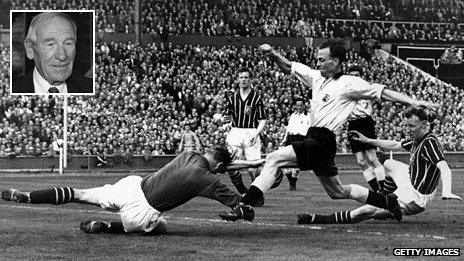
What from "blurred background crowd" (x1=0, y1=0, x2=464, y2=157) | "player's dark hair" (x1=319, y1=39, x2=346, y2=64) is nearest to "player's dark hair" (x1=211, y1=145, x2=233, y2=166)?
"player's dark hair" (x1=319, y1=39, x2=346, y2=64)

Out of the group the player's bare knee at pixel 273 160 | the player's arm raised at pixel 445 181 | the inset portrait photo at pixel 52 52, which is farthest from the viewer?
the inset portrait photo at pixel 52 52

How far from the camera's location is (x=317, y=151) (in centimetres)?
1236

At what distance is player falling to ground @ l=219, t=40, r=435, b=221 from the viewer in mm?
12242

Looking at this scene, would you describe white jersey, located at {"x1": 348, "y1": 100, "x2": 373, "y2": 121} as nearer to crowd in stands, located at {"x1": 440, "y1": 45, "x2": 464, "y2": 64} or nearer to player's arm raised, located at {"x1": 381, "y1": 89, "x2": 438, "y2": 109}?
player's arm raised, located at {"x1": 381, "y1": 89, "x2": 438, "y2": 109}

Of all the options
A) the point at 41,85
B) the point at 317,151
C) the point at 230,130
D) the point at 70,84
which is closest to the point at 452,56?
the point at 70,84

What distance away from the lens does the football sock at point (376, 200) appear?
1268 centimetres

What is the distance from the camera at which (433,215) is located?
1551cm

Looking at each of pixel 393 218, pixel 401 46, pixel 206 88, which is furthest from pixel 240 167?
pixel 401 46

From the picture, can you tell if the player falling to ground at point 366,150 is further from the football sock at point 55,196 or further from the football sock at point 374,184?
the football sock at point 55,196

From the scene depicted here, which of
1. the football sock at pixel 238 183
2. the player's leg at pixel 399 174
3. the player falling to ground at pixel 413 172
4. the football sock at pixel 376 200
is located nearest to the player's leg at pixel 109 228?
the player falling to ground at pixel 413 172

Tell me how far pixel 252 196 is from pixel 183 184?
991mm

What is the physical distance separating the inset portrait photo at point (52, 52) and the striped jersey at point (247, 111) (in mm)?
14206

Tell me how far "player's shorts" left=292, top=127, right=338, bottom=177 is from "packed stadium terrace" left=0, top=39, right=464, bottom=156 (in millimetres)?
20071

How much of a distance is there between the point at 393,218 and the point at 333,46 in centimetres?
264
